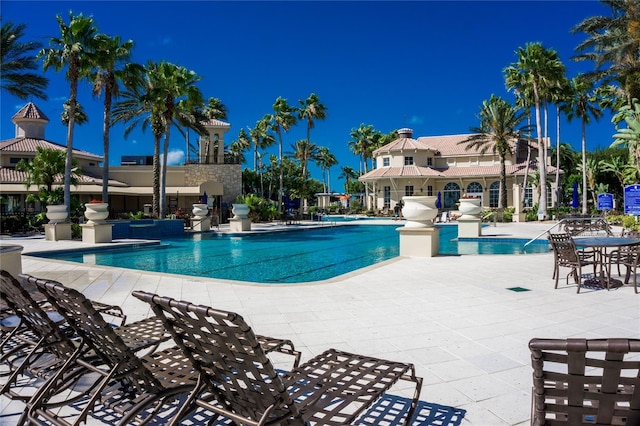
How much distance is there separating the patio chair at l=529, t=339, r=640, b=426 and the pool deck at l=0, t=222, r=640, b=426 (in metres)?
1.25

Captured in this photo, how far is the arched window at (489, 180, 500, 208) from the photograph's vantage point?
41312 mm

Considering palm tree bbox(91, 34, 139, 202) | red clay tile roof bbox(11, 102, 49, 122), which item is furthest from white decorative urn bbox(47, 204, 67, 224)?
red clay tile roof bbox(11, 102, 49, 122)

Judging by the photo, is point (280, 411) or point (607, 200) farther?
point (607, 200)

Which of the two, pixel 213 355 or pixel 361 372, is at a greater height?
pixel 213 355

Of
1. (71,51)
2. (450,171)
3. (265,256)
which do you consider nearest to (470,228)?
(265,256)

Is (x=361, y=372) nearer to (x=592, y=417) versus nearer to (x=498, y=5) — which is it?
(x=592, y=417)

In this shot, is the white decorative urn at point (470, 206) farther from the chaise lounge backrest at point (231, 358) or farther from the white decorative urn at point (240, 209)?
the chaise lounge backrest at point (231, 358)

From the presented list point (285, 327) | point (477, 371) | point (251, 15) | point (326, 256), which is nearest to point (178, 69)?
point (251, 15)

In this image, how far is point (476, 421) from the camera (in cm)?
290

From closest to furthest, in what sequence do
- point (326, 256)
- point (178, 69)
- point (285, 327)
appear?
point (285, 327) → point (326, 256) → point (178, 69)

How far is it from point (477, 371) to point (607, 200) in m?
22.0

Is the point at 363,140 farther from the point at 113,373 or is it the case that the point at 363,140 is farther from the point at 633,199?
the point at 113,373

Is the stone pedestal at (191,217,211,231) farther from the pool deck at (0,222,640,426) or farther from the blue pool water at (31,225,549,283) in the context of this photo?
the pool deck at (0,222,640,426)

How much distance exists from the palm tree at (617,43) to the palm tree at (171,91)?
970 inches
